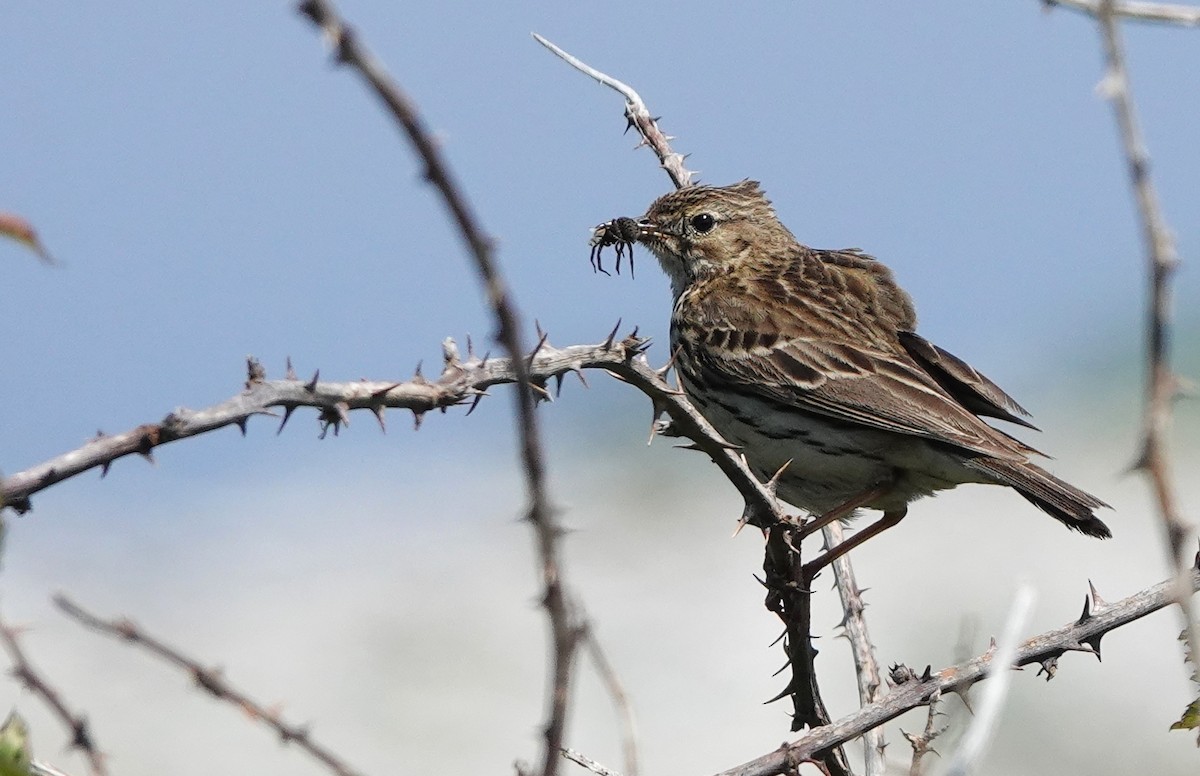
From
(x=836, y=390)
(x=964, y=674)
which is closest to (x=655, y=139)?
(x=836, y=390)

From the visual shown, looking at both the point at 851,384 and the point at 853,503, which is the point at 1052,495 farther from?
the point at 851,384

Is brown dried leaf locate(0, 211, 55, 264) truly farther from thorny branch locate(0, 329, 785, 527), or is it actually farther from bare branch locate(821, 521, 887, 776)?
bare branch locate(821, 521, 887, 776)

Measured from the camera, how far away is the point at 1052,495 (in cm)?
674

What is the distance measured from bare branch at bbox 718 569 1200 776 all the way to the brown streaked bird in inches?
66.4

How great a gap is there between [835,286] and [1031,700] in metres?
8.22

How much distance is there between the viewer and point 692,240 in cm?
913

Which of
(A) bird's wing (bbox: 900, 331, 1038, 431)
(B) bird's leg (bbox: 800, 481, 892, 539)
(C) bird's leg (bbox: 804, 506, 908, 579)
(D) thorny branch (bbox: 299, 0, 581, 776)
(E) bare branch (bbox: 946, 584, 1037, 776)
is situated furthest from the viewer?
(A) bird's wing (bbox: 900, 331, 1038, 431)

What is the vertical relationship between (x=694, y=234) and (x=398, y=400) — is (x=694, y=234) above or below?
above

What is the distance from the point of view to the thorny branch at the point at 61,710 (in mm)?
2303

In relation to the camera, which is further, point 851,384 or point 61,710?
point 851,384

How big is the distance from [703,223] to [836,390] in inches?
79.2

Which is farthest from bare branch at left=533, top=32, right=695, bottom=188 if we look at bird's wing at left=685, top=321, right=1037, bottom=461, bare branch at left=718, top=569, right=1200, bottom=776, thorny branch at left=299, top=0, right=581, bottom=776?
thorny branch at left=299, top=0, right=581, bottom=776

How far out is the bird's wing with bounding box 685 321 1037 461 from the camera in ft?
23.5

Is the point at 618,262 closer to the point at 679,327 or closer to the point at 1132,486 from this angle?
the point at 679,327
